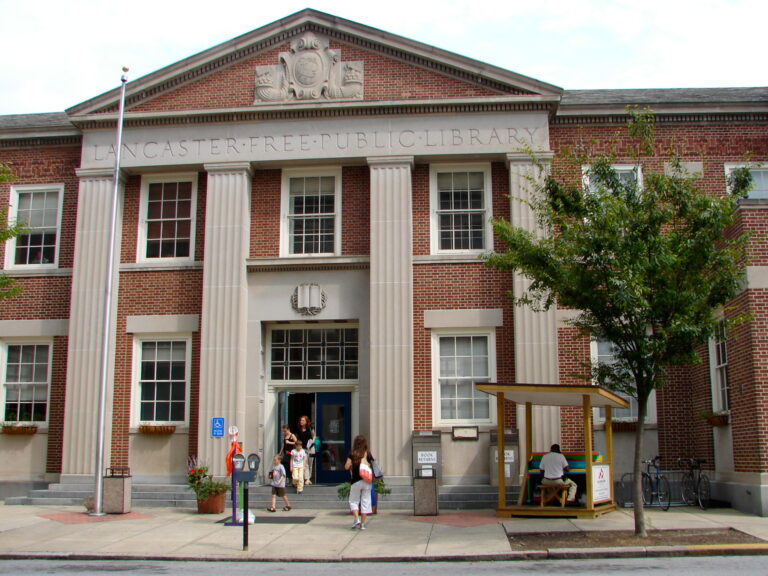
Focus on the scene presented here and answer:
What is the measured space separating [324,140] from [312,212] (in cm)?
177

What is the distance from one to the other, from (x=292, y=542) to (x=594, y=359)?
29.2ft

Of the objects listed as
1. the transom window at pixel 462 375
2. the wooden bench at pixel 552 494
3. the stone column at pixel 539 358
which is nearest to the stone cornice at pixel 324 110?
the stone column at pixel 539 358

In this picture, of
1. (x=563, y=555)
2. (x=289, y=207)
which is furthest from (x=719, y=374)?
(x=289, y=207)

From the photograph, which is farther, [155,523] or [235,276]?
[235,276]

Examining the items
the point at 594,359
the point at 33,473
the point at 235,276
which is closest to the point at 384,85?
the point at 235,276

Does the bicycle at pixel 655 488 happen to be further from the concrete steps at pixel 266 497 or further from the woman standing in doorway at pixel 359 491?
the woman standing in doorway at pixel 359 491

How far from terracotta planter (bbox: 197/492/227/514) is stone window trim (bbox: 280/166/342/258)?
19.8 feet

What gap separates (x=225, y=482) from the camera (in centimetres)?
1931

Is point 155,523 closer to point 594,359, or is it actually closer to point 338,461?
point 338,461

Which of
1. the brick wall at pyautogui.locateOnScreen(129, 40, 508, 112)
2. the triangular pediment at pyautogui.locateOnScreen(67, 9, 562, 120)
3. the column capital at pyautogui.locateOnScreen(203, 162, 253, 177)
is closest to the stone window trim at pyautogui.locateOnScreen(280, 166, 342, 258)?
the column capital at pyautogui.locateOnScreen(203, 162, 253, 177)

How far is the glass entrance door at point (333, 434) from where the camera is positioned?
20625 millimetres

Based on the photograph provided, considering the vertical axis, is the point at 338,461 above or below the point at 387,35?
below

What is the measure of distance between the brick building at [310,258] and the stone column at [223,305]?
52 mm

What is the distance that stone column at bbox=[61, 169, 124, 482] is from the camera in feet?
66.2
